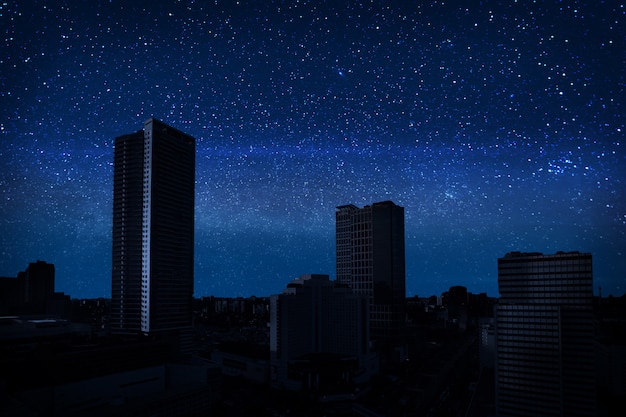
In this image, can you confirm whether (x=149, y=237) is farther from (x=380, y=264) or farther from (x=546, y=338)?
(x=546, y=338)

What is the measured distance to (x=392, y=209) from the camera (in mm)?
32750

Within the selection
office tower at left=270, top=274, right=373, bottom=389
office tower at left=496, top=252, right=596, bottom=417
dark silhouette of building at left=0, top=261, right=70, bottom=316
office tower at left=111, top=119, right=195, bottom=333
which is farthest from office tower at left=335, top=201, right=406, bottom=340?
dark silhouette of building at left=0, top=261, right=70, bottom=316

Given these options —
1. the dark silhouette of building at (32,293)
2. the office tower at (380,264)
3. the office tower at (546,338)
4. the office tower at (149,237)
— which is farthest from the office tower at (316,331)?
the dark silhouette of building at (32,293)

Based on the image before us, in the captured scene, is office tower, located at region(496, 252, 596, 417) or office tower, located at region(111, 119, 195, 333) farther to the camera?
office tower, located at region(111, 119, 195, 333)

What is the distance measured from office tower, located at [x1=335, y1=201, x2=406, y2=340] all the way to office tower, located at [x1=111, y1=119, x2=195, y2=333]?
13600mm

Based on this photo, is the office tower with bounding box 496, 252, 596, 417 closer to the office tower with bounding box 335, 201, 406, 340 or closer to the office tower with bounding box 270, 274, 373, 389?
the office tower with bounding box 270, 274, 373, 389

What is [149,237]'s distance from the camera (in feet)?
72.5

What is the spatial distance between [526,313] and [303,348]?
14357 mm

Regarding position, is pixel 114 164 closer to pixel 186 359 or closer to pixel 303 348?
pixel 186 359

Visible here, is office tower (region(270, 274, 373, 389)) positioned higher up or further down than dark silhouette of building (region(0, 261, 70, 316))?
further down

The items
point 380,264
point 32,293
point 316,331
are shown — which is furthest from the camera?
point 380,264

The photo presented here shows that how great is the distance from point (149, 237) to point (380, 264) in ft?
54.1

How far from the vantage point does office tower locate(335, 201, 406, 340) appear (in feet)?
105

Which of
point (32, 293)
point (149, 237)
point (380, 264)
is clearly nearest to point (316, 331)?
point (380, 264)
